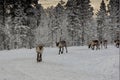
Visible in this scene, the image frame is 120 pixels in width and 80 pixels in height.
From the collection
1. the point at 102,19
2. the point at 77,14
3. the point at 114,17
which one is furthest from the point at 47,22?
the point at 77,14

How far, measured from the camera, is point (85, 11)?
74688 millimetres

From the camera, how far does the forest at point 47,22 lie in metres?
53.5

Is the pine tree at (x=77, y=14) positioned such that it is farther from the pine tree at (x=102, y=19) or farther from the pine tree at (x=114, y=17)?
the pine tree at (x=102, y=19)

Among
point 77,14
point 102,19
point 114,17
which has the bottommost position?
point 102,19

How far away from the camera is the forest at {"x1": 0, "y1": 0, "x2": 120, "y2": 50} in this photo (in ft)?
176

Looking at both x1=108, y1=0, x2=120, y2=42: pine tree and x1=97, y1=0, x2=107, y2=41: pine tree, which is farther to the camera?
x1=97, y1=0, x2=107, y2=41: pine tree

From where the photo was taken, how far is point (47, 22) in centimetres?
11188

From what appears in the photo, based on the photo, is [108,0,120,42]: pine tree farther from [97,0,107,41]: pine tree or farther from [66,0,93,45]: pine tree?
[66,0,93,45]: pine tree

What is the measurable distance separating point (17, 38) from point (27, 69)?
137 ft

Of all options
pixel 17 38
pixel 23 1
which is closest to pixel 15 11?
pixel 23 1

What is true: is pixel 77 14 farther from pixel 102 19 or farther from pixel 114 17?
pixel 102 19

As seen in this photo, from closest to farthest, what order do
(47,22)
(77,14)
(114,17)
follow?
→ (77,14) < (114,17) < (47,22)

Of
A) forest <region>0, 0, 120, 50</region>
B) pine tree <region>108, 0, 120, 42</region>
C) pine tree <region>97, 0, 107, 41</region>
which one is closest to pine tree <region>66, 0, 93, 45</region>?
forest <region>0, 0, 120, 50</region>

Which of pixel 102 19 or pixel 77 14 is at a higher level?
pixel 77 14
